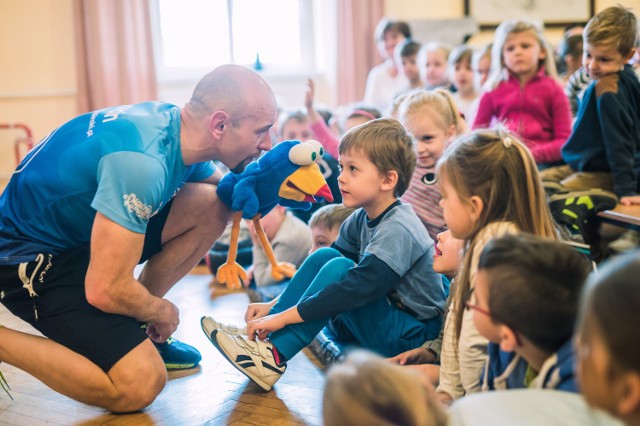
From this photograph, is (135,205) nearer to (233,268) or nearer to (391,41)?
(233,268)

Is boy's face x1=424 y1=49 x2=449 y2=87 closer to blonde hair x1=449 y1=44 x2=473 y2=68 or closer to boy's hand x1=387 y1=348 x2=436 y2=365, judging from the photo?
blonde hair x1=449 y1=44 x2=473 y2=68

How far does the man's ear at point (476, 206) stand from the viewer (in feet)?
4.62

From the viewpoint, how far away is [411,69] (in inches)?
161

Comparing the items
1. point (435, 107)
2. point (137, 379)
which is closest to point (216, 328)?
point (137, 379)

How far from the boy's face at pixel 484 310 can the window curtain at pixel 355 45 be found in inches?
165

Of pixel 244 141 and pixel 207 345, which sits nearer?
pixel 244 141

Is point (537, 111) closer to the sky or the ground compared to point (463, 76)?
closer to the ground

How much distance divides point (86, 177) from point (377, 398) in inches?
39.3

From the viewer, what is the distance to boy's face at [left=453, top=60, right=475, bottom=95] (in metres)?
3.67

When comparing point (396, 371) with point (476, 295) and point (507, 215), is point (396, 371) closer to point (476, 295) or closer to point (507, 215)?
point (476, 295)

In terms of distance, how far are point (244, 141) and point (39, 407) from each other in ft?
2.70

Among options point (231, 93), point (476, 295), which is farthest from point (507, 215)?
point (231, 93)

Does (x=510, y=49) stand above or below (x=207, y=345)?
above

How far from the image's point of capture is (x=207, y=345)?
7.01 ft
